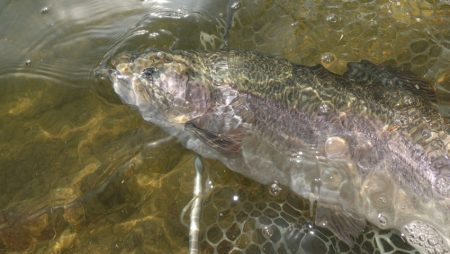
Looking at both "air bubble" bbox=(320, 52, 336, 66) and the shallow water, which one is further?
"air bubble" bbox=(320, 52, 336, 66)

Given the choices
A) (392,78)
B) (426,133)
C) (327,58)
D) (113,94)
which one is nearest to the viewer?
(426,133)

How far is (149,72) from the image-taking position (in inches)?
156

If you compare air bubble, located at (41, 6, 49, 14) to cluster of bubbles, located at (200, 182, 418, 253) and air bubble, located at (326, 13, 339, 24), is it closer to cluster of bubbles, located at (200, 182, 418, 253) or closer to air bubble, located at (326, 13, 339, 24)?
cluster of bubbles, located at (200, 182, 418, 253)

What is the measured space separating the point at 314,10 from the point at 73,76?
241 centimetres

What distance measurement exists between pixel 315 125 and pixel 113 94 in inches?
73.7

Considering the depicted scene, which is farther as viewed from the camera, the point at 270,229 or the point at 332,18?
the point at 332,18

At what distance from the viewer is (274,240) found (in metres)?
3.67

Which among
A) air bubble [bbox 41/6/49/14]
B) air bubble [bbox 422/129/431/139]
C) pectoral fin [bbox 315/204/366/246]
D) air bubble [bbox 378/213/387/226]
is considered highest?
air bubble [bbox 41/6/49/14]

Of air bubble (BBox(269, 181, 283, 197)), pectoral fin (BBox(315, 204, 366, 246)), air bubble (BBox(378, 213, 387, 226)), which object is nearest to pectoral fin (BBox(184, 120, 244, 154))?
air bubble (BBox(269, 181, 283, 197))

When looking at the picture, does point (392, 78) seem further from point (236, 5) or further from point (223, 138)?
point (236, 5)

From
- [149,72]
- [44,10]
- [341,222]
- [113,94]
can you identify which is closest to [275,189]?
[341,222]

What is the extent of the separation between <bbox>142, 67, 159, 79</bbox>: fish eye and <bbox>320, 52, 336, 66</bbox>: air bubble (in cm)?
164

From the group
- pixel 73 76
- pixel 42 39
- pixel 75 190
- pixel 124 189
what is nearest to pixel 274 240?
pixel 124 189

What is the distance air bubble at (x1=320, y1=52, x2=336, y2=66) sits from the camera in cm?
474
